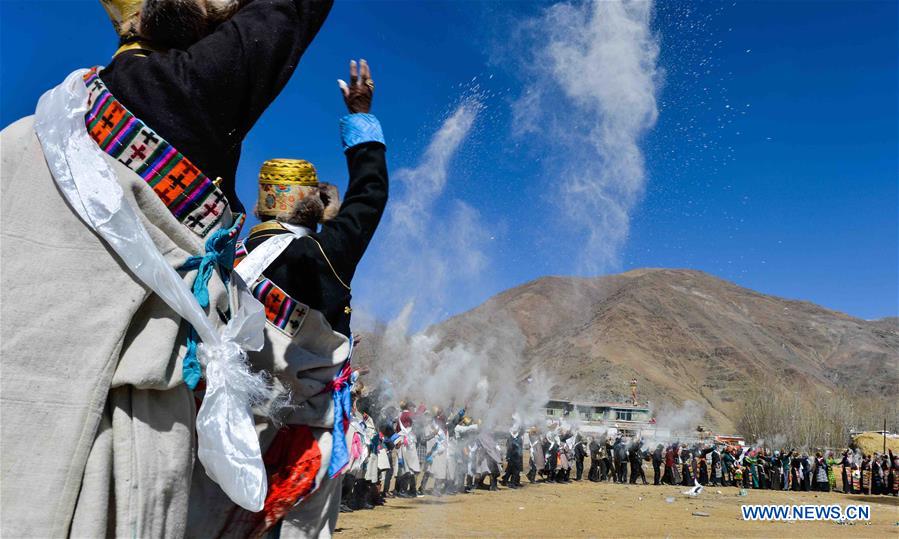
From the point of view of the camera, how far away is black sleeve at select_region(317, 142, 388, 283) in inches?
99.7

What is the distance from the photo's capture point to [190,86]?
5.69 ft

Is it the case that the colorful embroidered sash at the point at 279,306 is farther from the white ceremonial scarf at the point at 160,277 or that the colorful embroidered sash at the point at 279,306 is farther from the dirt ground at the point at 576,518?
the dirt ground at the point at 576,518

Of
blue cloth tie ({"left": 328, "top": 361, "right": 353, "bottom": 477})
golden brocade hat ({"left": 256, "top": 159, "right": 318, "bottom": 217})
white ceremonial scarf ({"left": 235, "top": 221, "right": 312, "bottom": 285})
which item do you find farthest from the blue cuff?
blue cloth tie ({"left": 328, "top": 361, "right": 353, "bottom": 477})

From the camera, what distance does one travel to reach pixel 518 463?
983 inches

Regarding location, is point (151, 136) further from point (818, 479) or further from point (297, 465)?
point (818, 479)

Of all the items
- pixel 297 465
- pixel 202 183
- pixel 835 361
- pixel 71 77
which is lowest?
pixel 297 465

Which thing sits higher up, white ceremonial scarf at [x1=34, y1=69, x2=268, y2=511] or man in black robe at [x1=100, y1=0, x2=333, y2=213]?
man in black robe at [x1=100, y1=0, x2=333, y2=213]

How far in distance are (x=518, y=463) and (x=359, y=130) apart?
23.6m

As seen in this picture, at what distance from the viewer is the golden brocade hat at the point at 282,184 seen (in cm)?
311

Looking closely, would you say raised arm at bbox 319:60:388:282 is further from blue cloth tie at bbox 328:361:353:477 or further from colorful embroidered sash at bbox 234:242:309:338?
blue cloth tie at bbox 328:361:353:477

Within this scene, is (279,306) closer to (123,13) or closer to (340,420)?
(340,420)

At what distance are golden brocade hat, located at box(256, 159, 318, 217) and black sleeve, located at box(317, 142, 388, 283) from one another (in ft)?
1.86

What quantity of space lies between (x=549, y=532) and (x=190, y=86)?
11819 millimetres

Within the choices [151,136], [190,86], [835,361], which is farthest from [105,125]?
[835,361]
